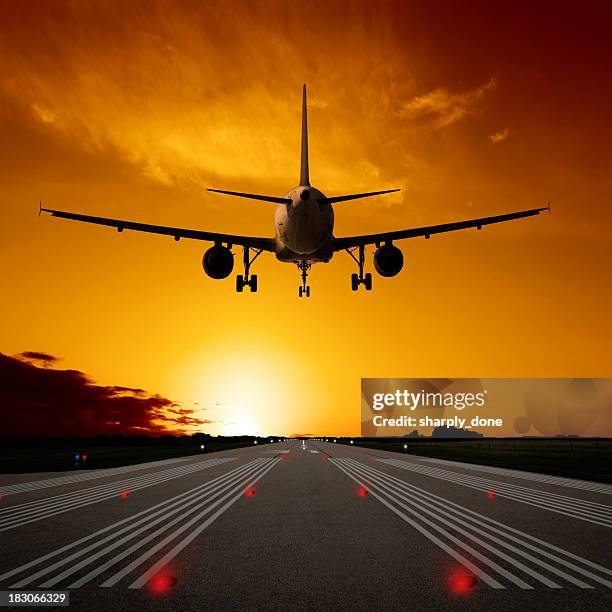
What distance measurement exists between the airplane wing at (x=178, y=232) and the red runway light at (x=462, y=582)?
17749 millimetres

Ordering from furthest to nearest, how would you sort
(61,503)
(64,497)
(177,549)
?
(64,497) < (61,503) < (177,549)

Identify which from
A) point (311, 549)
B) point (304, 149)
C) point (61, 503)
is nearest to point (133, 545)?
point (311, 549)

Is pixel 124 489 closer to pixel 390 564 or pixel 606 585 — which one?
pixel 390 564

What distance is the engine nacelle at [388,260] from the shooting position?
2444 cm

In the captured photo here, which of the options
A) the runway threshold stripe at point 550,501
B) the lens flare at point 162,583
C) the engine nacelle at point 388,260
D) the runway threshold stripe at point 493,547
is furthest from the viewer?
the engine nacelle at point 388,260

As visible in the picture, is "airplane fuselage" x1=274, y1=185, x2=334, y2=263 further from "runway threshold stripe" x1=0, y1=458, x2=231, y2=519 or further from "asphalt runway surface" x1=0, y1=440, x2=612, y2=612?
"runway threshold stripe" x1=0, y1=458, x2=231, y2=519

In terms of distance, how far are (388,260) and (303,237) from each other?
381 cm

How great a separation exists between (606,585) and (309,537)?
209 inches

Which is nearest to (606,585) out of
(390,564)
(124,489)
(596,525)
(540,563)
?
(540,563)

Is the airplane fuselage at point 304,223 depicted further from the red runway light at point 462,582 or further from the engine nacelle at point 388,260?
the red runway light at point 462,582

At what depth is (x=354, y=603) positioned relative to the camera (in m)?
6.96

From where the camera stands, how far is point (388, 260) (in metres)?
24.4

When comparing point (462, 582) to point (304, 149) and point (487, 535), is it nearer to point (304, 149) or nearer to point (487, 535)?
point (487, 535)

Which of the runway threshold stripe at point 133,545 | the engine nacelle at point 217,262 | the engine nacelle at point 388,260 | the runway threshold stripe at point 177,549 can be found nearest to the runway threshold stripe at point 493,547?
the runway threshold stripe at point 177,549
